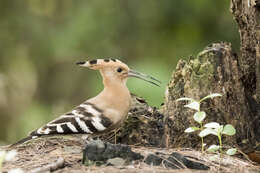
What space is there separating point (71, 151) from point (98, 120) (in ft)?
2.07

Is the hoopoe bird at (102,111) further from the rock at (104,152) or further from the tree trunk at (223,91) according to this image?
the rock at (104,152)

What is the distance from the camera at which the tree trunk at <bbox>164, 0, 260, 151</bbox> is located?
4.37 m

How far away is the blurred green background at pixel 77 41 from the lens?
8.23m

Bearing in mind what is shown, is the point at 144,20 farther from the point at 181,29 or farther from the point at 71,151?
the point at 71,151

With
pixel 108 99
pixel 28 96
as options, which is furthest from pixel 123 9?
pixel 108 99

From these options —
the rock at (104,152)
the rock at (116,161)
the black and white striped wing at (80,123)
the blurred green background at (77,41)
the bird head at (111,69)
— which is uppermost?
the blurred green background at (77,41)

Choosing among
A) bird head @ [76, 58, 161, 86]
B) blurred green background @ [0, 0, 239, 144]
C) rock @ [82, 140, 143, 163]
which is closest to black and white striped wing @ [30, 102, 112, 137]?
bird head @ [76, 58, 161, 86]

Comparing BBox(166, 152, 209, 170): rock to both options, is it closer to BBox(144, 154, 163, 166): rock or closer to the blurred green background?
BBox(144, 154, 163, 166): rock

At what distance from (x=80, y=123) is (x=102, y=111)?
0.29 metres

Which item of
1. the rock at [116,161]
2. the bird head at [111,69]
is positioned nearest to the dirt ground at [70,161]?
the rock at [116,161]

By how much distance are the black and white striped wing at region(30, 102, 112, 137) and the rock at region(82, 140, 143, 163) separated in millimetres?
843

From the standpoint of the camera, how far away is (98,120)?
4.61m

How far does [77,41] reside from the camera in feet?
26.8

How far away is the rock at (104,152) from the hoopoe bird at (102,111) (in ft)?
2.77
